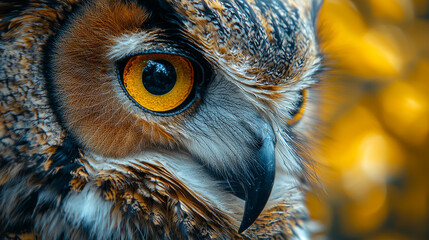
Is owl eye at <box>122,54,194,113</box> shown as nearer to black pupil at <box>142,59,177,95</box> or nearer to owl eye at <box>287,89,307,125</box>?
black pupil at <box>142,59,177,95</box>

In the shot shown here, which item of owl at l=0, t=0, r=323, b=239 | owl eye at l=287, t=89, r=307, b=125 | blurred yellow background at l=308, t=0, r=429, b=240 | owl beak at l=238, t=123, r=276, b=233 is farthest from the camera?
blurred yellow background at l=308, t=0, r=429, b=240

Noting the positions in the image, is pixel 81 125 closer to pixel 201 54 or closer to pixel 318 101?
pixel 201 54

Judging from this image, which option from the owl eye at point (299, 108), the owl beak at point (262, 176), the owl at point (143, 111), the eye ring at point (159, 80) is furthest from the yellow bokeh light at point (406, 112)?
the eye ring at point (159, 80)

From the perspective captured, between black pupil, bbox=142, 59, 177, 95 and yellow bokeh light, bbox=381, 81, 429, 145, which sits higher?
black pupil, bbox=142, 59, 177, 95

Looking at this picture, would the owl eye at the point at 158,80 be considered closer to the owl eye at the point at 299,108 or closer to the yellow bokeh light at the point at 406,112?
the owl eye at the point at 299,108

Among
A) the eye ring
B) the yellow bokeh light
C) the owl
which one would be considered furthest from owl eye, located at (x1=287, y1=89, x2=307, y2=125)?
the yellow bokeh light

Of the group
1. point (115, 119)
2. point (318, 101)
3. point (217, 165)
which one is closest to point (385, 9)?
point (318, 101)
